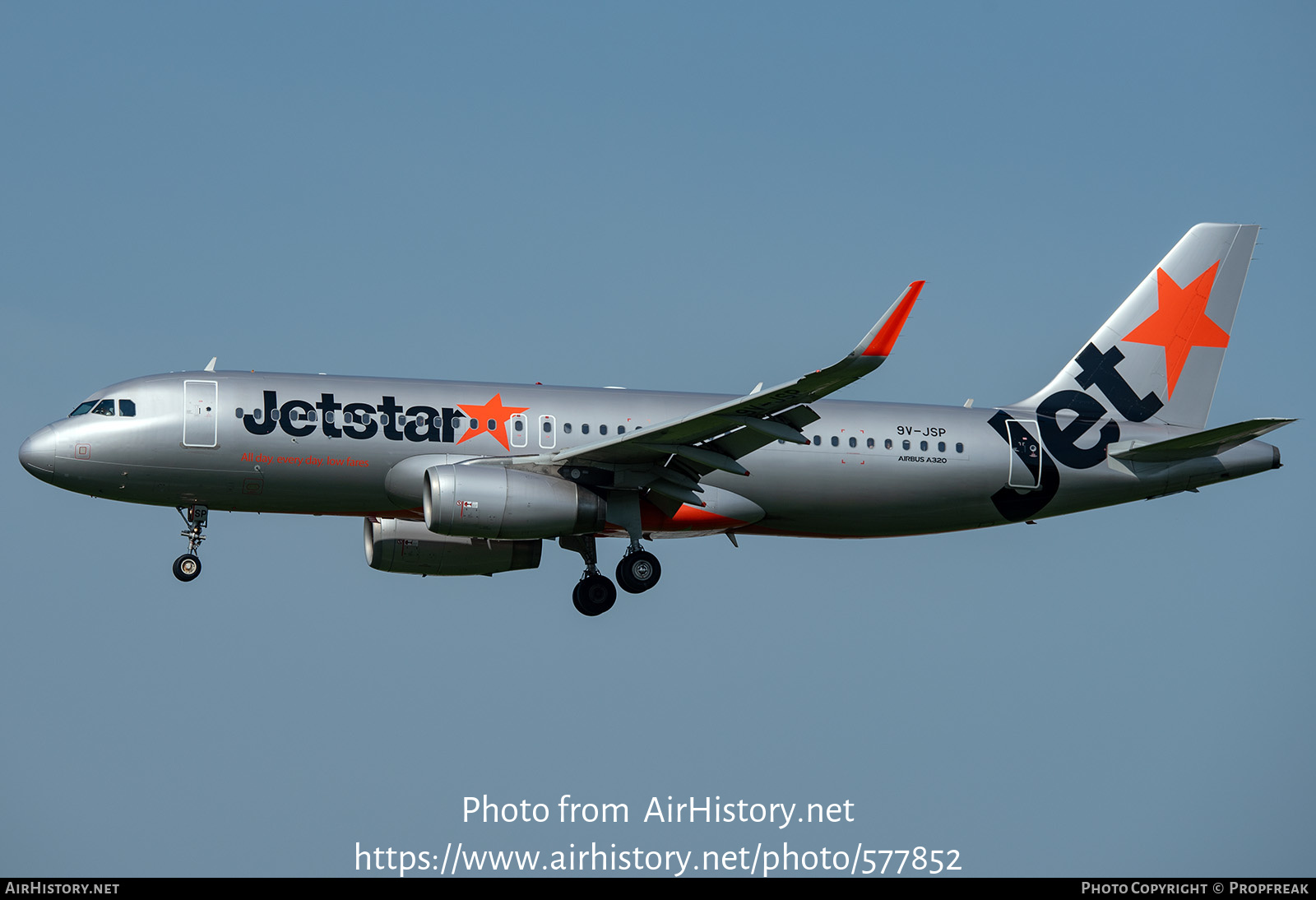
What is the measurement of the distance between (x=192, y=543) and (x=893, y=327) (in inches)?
635

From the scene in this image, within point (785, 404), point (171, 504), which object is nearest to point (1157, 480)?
point (785, 404)

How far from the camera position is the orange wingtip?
27656 mm

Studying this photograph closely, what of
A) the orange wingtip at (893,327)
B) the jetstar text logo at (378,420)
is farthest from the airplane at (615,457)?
the orange wingtip at (893,327)

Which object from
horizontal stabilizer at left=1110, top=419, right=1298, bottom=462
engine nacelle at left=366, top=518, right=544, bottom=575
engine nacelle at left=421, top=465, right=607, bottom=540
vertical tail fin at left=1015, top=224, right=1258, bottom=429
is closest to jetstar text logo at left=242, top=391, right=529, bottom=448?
engine nacelle at left=421, top=465, right=607, bottom=540

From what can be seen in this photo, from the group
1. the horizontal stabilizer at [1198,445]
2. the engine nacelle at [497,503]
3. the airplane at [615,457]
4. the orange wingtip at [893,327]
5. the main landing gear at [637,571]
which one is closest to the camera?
the orange wingtip at [893,327]

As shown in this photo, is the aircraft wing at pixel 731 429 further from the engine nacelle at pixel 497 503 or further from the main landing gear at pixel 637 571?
the main landing gear at pixel 637 571

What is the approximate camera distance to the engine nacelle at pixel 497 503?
3203 centimetres

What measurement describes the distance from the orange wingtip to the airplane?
955 mm

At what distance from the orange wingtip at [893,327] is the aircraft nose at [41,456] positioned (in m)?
17.2

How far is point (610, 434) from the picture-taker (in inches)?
1383

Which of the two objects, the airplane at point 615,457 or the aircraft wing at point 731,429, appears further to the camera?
the airplane at point 615,457

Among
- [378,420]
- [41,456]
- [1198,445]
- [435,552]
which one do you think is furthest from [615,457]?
[1198,445]

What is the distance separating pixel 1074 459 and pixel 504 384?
1348 cm
